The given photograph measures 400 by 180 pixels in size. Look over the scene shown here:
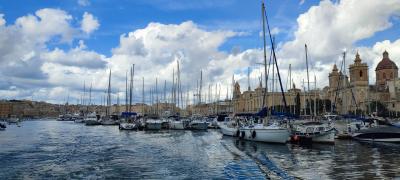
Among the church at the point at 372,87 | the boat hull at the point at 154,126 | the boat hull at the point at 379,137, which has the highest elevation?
the church at the point at 372,87

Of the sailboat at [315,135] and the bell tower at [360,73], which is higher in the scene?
the bell tower at [360,73]

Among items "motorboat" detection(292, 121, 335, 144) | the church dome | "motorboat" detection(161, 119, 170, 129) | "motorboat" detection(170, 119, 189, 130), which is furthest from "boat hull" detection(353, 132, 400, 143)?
the church dome

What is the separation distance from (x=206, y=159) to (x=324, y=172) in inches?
436

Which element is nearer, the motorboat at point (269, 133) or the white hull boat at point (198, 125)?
the motorboat at point (269, 133)

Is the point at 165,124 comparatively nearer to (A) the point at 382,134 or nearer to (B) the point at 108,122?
(B) the point at 108,122

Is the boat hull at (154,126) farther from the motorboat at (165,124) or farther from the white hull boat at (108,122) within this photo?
the white hull boat at (108,122)

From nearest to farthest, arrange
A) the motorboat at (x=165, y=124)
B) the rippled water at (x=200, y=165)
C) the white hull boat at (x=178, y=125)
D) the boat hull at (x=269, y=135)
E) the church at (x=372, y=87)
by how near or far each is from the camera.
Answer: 1. the rippled water at (x=200, y=165)
2. the boat hull at (x=269, y=135)
3. the white hull boat at (x=178, y=125)
4. the motorboat at (x=165, y=124)
5. the church at (x=372, y=87)

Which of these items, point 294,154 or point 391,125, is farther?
point 391,125

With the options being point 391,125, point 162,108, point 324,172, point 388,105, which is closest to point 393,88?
point 388,105

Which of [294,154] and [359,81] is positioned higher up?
[359,81]

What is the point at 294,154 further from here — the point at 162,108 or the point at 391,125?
the point at 162,108

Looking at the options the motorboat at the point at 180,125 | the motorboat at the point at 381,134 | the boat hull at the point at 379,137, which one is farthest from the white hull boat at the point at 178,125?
the motorboat at the point at 381,134

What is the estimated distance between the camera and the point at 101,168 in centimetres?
2911

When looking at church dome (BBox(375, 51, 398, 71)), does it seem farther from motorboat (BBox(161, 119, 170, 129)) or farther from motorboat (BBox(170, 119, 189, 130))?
motorboat (BBox(161, 119, 170, 129))
